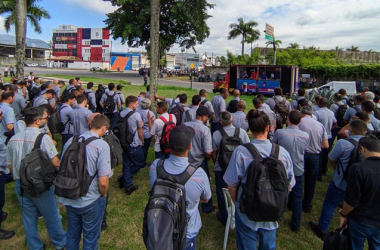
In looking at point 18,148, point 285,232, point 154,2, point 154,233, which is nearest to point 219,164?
point 285,232

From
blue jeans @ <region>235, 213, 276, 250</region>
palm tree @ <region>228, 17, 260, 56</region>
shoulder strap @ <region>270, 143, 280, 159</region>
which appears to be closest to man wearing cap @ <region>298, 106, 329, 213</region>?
shoulder strap @ <region>270, 143, 280, 159</region>

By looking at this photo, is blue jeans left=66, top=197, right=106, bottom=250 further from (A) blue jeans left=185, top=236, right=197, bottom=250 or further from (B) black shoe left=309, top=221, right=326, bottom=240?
(B) black shoe left=309, top=221, right=326, bottom=240

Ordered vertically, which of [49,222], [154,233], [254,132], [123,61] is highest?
[123,61]

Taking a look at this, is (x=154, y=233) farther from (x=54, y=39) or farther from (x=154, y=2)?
(x=54, y=39)

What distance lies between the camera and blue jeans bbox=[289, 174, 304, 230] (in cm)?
379

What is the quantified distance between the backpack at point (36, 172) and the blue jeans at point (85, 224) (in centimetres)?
42

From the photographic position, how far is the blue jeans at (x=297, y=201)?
3.79 meters

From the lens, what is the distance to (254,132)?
8.60ft

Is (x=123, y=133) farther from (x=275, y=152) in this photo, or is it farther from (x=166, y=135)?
(x=275, y=152)

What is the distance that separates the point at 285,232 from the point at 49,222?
11.0 feet

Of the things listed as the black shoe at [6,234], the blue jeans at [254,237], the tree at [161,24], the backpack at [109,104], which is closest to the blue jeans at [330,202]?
the blue jeans at [254,237]

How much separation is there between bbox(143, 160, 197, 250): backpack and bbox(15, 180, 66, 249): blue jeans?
1.69 metres

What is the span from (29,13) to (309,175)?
76.6ft

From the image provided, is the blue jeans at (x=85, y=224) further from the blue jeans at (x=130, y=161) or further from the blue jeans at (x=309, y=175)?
the blue jeans at (x=309, y=175)
